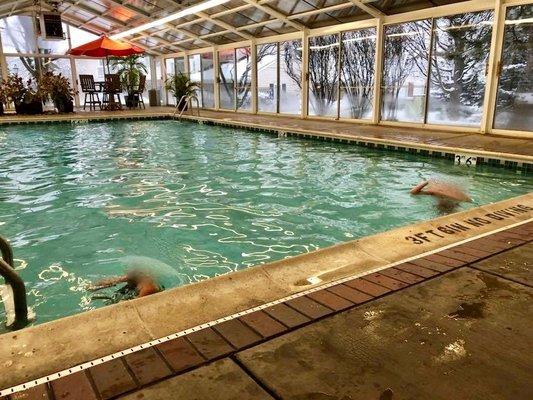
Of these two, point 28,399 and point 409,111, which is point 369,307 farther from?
point 409,111

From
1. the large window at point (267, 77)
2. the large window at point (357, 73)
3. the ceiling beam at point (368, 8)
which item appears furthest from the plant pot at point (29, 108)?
the ceiling beam at point (368, 8)

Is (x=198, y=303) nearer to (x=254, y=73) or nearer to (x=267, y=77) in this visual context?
(x=267, y=77)

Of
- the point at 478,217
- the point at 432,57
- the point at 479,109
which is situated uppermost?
the point at 432,57

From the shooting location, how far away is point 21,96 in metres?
13.3

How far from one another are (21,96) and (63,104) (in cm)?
120

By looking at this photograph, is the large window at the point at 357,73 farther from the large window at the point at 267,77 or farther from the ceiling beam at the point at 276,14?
the large window at the point at 267,77

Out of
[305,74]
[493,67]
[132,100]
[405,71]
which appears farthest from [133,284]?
[132,100]

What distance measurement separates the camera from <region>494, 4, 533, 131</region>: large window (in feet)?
23.8

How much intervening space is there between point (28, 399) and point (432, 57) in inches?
360

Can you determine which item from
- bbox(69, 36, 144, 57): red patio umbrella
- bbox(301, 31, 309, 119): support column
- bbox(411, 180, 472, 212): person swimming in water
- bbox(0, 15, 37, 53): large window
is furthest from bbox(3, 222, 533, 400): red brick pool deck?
bbox(0, 15, 37, 53): large window

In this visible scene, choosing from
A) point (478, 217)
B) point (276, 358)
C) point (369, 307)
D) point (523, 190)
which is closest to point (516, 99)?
point (523, 190)

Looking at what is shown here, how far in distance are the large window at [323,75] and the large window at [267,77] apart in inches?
67.2

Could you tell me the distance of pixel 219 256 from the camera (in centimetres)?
336

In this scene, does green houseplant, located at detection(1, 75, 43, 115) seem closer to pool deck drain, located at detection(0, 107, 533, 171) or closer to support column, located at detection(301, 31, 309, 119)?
pool deck drain, located at detection(0, 107, 533, 171)
